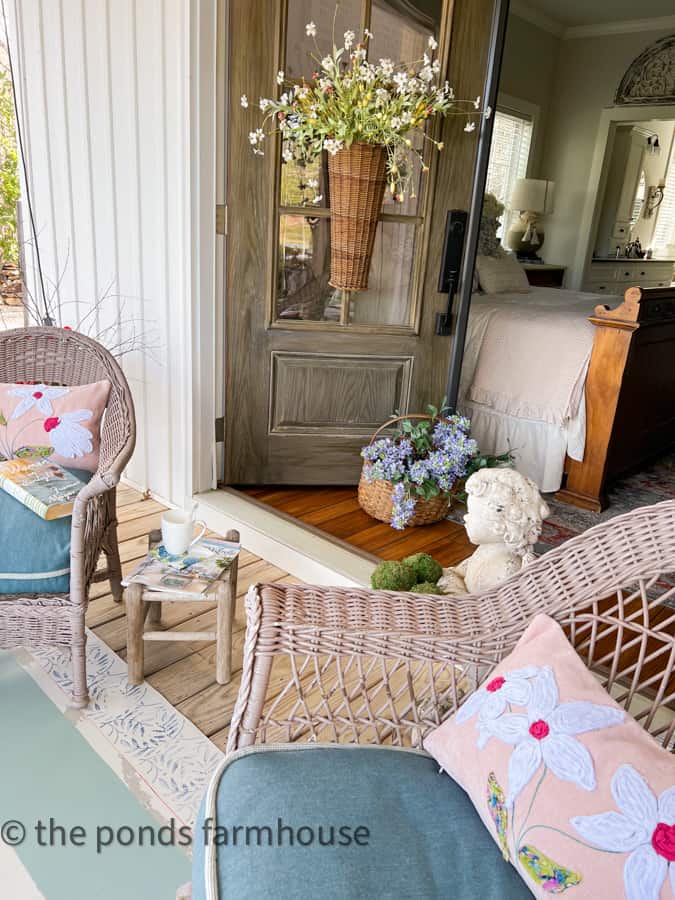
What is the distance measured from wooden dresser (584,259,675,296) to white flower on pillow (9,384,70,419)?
546 cm

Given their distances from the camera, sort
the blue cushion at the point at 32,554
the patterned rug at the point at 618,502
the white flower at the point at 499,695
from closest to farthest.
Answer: the white flower at the point at 499,695 → the blue cushion at the point at 32,554 → the patterned rug at the point at 618,502

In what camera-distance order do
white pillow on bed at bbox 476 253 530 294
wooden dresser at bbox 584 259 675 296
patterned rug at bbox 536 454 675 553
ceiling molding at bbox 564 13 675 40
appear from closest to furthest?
1. patterned rug at bbox 536 454 675 553
2. white pillow on bed at bbox 476 253 530 294
3. ceiling molding at bbox 564 13 675 40
4. wooden dresser at bbox 584 259 675 296

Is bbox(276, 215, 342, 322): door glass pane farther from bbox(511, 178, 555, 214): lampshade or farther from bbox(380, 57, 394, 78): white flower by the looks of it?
bbox(511, 178, 555, 214): lampshade

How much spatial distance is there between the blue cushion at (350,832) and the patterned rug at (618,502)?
1759mm

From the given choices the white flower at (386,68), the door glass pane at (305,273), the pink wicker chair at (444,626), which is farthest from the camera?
the door glass pane at (305,273)

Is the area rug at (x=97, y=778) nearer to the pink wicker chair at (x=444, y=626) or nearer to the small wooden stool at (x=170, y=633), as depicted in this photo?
the small wooden stool at (x=170, y=633)

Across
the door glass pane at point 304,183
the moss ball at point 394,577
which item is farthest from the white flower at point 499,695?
the door glass pane at point 304,183

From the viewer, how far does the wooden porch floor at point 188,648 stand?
1.82m

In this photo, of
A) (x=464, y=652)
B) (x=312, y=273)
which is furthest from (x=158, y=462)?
(x=464, y=652)

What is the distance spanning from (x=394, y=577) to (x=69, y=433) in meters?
1.00

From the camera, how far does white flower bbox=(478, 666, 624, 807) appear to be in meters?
0.92

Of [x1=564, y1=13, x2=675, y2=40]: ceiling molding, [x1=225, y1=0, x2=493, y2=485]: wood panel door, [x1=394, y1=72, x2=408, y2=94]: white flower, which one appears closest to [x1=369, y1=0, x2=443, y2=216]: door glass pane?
[x1=225, y1=0, x2=493, y2=485]: wood panel door

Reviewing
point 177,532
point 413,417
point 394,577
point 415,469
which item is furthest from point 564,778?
point 413,417

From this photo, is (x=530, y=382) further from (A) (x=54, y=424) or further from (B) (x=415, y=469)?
(A) (x=54, y=424)
